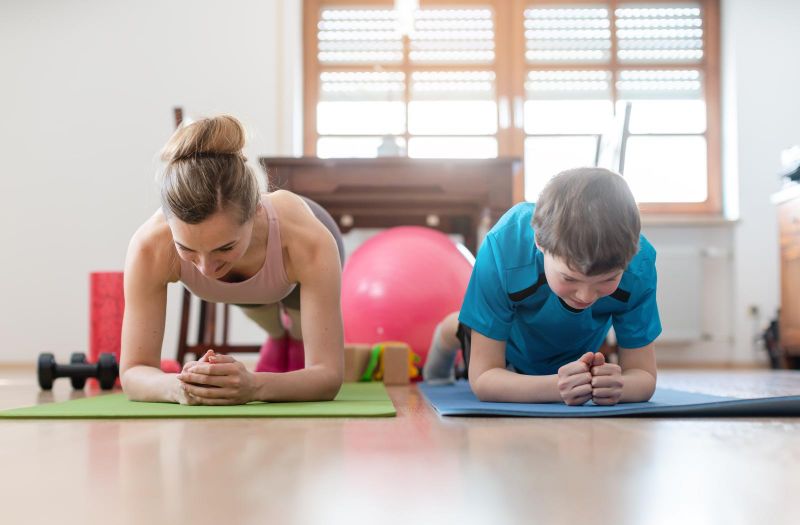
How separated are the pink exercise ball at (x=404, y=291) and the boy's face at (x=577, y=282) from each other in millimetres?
1382

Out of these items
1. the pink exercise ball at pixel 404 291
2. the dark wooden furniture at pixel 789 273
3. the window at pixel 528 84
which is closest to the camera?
the pink exercise ball at pixel 404 291

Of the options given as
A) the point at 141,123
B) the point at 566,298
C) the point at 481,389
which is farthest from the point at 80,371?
the point at 141,123

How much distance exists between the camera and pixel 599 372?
154 cm

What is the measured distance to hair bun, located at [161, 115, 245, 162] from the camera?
153cm

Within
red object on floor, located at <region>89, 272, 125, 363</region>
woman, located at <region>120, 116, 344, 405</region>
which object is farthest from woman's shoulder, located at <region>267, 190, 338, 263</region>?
red object on floor, located at <region>89, 272, 125, 363</region>

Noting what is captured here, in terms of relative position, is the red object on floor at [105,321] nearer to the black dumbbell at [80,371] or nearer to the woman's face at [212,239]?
the black dumbbell at [80,371]

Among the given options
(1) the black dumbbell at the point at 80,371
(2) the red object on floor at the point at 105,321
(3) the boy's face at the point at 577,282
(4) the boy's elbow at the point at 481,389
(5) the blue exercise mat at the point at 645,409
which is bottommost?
(1) the black dumbbell at the point at 80,371

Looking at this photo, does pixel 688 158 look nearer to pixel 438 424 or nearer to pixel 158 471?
pixel 438 424

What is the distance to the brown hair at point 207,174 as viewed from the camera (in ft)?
4.85

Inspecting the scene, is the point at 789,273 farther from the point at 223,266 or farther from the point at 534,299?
the point at 223,266

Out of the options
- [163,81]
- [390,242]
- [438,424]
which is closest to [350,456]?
[438,424]

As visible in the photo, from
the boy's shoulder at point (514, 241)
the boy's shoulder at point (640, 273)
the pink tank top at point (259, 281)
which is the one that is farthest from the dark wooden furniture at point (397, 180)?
the boy's shoulder at point (640, 273)

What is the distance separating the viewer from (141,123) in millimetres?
→ 5102

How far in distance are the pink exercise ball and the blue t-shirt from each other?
113 centimetres
